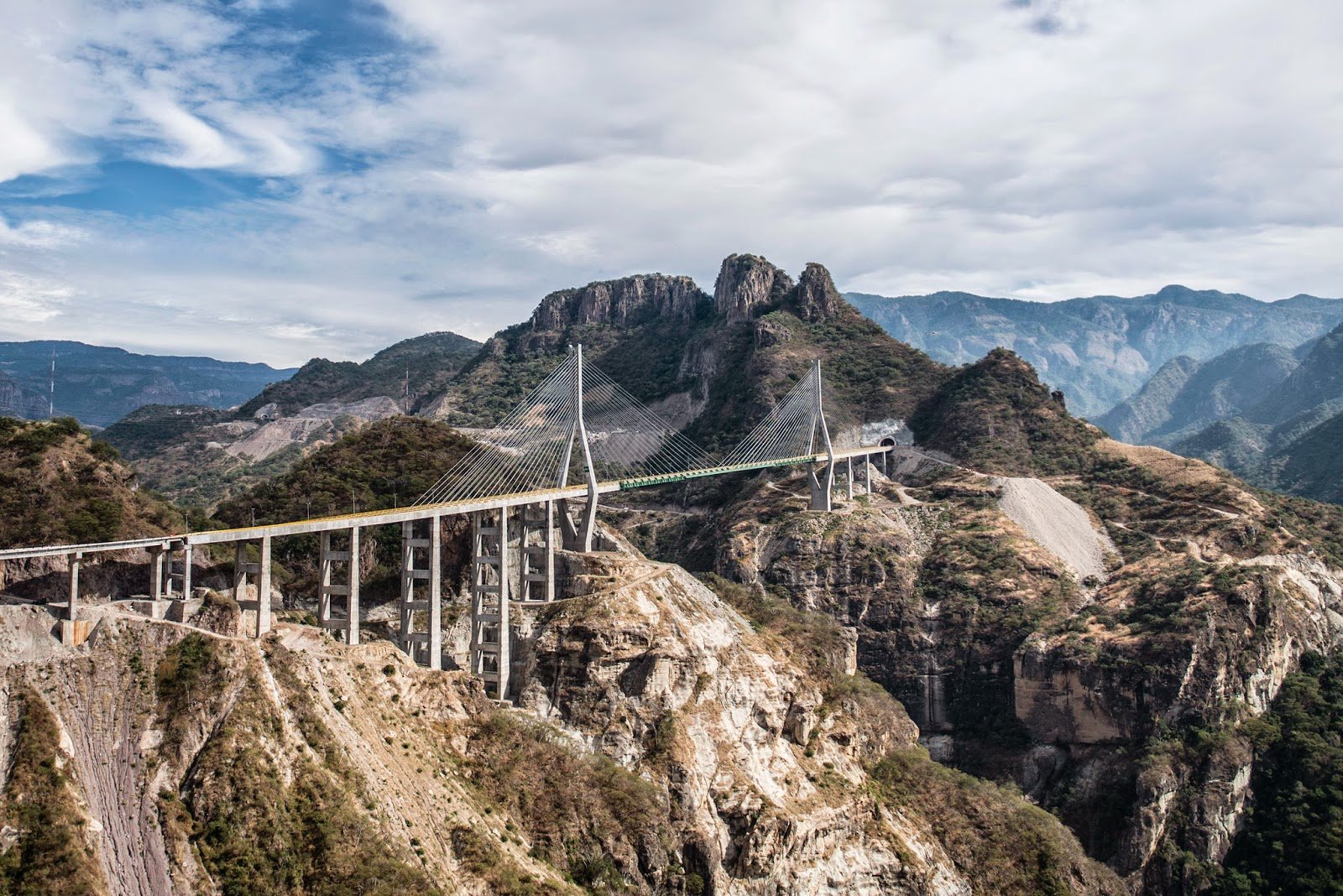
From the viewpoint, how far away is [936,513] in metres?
104

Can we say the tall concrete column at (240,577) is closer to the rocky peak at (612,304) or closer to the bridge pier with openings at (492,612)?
the bridge pier with openings at (492,612)

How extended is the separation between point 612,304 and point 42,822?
152 m

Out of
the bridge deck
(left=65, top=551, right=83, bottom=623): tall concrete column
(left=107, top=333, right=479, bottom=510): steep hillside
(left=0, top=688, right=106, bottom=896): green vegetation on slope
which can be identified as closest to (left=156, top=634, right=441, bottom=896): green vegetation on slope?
(left=0, top=688, right=106, bottom=896): green vegetation on slope

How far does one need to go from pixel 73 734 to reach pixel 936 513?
81425 millimetres

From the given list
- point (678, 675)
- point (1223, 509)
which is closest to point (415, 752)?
point (678, 675)

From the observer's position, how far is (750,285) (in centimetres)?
14850

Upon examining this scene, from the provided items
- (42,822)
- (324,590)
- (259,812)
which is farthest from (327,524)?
(42,822)

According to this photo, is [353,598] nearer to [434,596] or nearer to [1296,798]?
[434,596]

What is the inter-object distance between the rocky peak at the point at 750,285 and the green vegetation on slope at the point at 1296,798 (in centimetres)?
8139

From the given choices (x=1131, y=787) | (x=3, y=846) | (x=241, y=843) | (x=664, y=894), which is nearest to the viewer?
(x=3, y=846)

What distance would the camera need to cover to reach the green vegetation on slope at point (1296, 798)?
66688mm

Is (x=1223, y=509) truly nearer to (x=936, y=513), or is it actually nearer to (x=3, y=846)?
(x=936, y=513)

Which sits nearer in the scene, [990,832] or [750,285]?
[990,832]

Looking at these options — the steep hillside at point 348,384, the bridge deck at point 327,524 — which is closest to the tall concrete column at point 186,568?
the bridge deck at point 327,524
